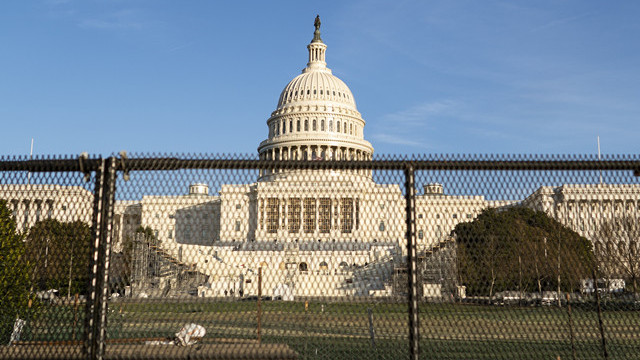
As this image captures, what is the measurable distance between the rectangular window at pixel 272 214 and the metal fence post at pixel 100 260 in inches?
3351

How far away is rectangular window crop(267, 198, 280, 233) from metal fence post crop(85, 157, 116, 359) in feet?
279

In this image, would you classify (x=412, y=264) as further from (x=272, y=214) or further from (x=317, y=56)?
(x=317, y=56)

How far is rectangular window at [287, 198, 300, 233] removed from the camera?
3713 inches

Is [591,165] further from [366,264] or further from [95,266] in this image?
[366,264]

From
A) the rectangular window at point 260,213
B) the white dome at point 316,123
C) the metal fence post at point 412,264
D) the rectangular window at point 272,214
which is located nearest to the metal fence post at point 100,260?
the metal fence post at point 412,264

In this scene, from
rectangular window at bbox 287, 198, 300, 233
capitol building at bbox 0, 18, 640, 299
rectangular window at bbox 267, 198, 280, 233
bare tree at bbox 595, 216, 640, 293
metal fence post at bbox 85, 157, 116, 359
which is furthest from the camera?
rectangular window at bbox 287, 198, 300, 233

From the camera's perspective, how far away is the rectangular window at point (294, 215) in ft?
309

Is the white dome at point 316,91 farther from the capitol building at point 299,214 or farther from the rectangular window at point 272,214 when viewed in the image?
the rectangular window at point 272,214

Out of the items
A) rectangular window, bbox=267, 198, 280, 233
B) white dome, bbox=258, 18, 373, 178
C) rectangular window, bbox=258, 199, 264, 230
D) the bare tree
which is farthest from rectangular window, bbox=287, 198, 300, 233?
the bare tree

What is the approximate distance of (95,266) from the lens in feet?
24.8

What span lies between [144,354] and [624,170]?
7189 millimetres

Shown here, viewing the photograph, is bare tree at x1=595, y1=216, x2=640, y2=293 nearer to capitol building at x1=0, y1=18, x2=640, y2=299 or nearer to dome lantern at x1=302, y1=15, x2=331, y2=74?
capitol building at x1=0, y1=18, x2=640, y2=299

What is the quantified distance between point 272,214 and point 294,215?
379 centimetres

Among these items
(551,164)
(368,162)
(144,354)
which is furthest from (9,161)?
(551,164)
